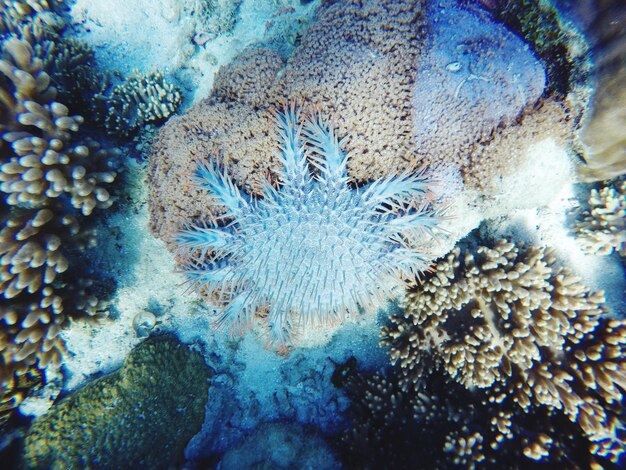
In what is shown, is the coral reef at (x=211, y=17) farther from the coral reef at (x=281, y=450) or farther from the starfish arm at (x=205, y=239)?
the coral reef at (x=281, y=450)

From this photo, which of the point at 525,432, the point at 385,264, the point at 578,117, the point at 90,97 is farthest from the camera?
the point at 90,97

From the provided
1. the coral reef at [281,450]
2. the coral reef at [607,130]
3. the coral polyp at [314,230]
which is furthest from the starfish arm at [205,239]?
the coral reef at [607,130]

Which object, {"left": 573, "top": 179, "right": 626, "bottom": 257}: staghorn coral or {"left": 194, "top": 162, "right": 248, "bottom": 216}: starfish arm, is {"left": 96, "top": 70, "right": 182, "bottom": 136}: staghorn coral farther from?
{"left": 573, "top": 179, "right": 626, "bottom": 257}: staghorn coral

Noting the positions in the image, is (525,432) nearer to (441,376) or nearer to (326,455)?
(441,376)

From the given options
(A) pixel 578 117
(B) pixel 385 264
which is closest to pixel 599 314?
(A) pixel 578 117

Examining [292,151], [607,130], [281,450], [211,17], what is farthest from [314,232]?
[211,17]
